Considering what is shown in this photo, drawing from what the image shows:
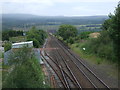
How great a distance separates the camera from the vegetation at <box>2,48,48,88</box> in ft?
21.6

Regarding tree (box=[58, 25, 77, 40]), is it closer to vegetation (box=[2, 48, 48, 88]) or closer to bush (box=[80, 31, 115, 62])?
bush (box=[80, 31, 115, 62])

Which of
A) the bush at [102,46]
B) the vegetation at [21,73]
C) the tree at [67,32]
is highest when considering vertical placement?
the vegetation at [21,73]

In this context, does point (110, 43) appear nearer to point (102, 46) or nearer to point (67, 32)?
point (102, 46)

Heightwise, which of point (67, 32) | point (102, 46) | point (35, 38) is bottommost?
point (67, 32)

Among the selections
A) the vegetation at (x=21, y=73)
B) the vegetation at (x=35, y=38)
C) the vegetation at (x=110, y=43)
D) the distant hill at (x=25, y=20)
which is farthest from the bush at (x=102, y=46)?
the vegetation at (x=21, y=73)

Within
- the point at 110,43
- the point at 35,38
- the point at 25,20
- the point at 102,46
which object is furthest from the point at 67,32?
the point at 110,43

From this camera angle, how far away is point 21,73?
6797mm

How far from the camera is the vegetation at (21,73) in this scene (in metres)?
6.58

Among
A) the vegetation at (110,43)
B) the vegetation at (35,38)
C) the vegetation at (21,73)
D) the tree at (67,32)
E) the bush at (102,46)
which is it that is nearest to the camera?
the vegetation at (21,73)

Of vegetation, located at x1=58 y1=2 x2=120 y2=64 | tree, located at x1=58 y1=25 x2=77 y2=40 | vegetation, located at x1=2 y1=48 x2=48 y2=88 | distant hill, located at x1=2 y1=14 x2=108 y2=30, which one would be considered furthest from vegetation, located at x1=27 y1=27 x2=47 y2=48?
vegetation, located at x1=2 y1=48 x2=48 y2=88

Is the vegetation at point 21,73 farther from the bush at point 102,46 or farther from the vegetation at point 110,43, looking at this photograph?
the bush at point 102,46

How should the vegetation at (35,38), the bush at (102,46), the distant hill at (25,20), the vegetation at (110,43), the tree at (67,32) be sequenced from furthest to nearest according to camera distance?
1. the tree at (67,32)
2. the vegetation at (35,38)
3. the bush at (102,46)
4. the distant hill at (25,20)
5. the vegetation at (110,43)

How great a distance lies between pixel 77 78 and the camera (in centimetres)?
1288

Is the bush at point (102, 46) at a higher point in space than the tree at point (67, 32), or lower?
higher
